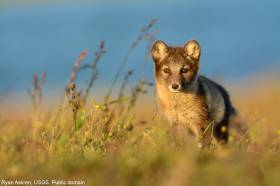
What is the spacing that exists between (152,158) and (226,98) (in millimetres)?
4550

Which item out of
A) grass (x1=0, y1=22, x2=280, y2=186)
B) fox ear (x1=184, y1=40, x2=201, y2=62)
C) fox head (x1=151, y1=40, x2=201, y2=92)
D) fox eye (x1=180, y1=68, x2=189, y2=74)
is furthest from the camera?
fox ear (x1=184, y1=40, x2=201, y2=62)

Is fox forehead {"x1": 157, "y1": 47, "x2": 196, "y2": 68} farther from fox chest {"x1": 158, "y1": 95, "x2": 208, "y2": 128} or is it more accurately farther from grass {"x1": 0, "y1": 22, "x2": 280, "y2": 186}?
grass {"x1": 0, "y1": 22, "x2": 280, "y2": 186}

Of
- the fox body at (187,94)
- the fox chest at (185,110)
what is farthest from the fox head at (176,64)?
the fox chest at (185,110)

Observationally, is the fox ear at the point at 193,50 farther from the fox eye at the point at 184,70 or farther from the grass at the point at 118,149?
the grass at the point at 118,149

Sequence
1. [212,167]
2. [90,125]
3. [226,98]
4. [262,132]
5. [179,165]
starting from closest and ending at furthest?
[179,165] < [212,167] < [262,132] < [90,125] < [226,98]

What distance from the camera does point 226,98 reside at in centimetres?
923

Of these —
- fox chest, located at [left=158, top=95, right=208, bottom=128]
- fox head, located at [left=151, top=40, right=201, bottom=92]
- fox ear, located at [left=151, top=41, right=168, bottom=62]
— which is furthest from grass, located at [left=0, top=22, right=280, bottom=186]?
fox ear, located at [left=151, top=41, right=168, bottom=62]

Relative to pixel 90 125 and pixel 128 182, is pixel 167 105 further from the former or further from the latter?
pixel 128 182

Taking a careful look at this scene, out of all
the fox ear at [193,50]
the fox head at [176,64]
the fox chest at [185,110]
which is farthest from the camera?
the fox ear at [193,50]

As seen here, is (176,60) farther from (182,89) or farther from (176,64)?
(182,89)

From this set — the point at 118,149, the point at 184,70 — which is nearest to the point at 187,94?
the point at 184,70

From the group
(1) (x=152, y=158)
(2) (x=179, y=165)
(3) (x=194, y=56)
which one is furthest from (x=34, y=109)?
(2) (x=179, y=165)

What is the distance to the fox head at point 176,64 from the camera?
340 inches

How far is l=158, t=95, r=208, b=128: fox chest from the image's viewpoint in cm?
854
